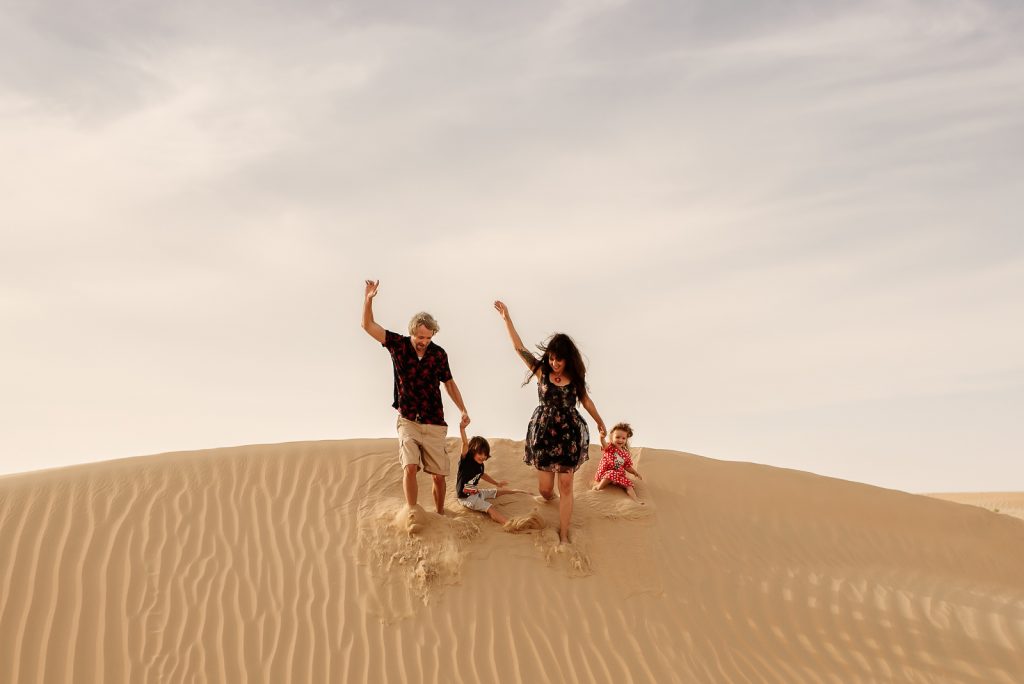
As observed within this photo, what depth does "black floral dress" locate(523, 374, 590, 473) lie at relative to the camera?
26.0 feet

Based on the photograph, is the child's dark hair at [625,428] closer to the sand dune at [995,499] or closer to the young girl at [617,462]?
the young girl at [617,462]

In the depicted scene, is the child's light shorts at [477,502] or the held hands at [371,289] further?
the child's light shorts at [477,502]

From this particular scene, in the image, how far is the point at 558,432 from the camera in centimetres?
795

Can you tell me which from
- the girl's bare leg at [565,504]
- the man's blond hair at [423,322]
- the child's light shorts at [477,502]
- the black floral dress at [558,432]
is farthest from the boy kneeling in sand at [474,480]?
the man's blond hair at [423,322]

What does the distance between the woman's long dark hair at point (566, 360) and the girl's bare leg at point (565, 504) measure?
0.75m

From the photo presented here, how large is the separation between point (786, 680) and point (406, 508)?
3593 millimetres

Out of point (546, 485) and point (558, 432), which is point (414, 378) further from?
point (546, 485)

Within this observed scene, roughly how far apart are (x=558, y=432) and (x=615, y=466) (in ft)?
6.26

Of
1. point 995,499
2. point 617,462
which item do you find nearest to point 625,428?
point 617,462

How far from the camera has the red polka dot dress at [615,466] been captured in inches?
378

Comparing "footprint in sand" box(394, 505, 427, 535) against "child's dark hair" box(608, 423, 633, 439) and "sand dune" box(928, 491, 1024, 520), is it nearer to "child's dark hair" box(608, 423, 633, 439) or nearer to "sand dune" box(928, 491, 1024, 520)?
"child's dark hair" box(608, 423, 633, 439)

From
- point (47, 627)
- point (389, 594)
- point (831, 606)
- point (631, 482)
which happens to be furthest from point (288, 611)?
point (831, 606)

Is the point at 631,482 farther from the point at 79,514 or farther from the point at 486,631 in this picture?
the point at 79,514

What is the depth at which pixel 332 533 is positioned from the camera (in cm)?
843
